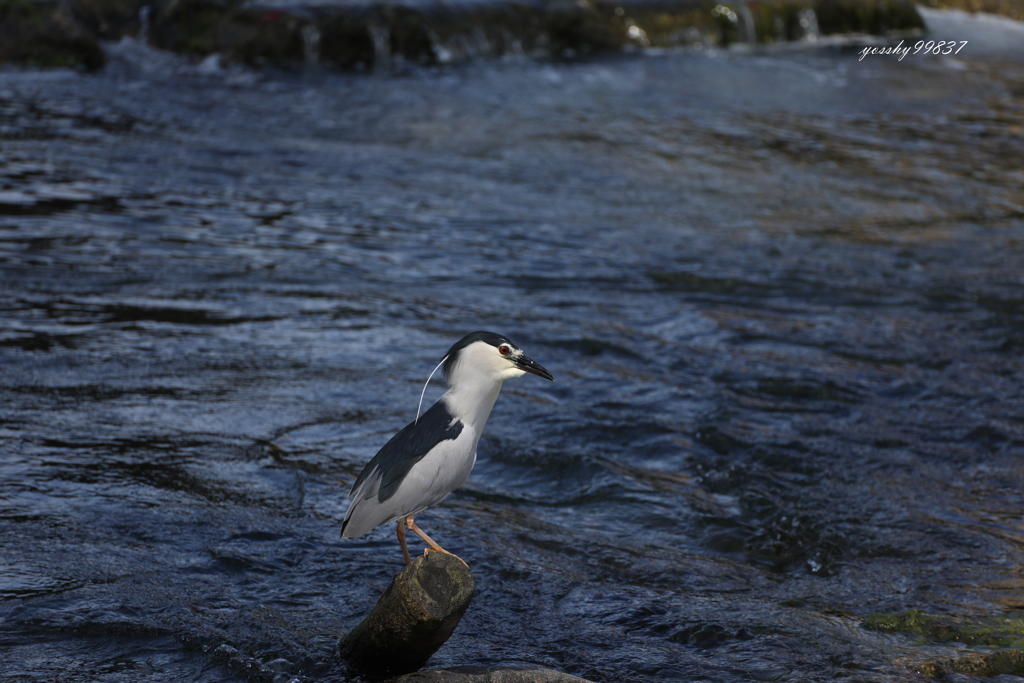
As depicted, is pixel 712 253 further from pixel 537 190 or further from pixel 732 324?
pixel 537 190

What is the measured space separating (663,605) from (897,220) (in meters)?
7.14

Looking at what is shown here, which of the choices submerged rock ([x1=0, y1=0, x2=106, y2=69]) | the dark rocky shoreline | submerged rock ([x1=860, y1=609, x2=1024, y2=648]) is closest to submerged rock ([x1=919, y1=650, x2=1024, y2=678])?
submerged rock ([x1=860, y1=609, x2=1024, y2=648])

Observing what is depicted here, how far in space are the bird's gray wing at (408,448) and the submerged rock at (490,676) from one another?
0.63 meters

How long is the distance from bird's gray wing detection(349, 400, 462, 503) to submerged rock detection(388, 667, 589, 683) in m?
0.63

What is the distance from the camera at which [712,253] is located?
9305 millimetres

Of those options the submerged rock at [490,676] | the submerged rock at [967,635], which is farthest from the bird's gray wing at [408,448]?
the submerged rock at [967,635]

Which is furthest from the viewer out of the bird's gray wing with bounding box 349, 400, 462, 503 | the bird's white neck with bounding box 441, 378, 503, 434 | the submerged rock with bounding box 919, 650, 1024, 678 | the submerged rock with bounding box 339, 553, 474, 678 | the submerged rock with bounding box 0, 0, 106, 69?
the submerged rock with bounding box 0, 0, 106, 69

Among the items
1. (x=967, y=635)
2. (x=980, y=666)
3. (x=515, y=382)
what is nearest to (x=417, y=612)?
(x=980, y=666)

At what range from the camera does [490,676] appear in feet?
11.8

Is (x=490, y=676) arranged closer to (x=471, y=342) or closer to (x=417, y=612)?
(x=417, y=612)

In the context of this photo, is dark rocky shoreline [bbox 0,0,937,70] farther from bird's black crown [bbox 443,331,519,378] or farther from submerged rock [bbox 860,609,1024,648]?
submerged rock [bbox 860,609,1024,648]

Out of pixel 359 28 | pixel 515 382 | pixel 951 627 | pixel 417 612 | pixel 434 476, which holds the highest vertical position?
pixel 359 28

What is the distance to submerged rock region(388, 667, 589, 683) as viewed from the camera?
357 centimetres

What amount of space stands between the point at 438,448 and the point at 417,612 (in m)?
0.57
